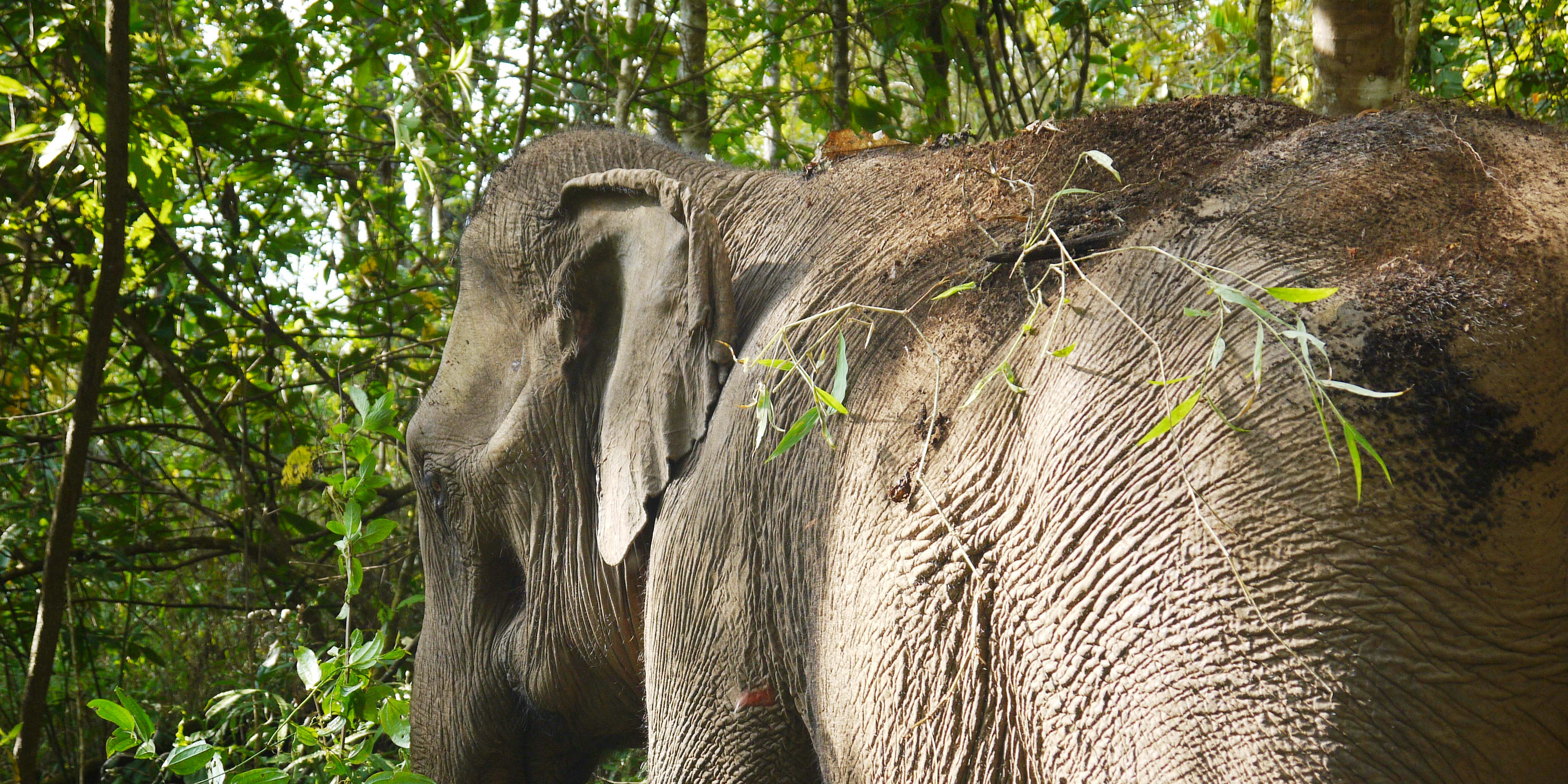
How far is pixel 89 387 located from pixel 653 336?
1376 mm

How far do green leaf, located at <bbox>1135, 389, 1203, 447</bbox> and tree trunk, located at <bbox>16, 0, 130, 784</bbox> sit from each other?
2.21 m

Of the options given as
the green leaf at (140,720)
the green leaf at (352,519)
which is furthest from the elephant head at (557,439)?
the green leaf at (140,720)

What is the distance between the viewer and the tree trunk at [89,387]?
8.04ft

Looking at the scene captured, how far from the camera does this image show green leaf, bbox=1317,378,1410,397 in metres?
1.03

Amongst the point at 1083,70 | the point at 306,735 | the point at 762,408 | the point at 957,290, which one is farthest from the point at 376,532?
the point at 1083,70

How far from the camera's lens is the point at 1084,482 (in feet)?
4.03

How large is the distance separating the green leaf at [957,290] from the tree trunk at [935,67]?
2.79 metres

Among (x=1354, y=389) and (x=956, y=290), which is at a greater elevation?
(x=956, y=290)

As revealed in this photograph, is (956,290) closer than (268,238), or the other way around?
(956,290)

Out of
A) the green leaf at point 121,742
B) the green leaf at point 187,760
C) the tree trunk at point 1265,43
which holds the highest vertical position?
the tree trunk at point 1265,43

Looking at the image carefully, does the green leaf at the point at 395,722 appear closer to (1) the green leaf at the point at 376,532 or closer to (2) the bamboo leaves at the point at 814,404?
(1) the green leaf at the point at 376,532

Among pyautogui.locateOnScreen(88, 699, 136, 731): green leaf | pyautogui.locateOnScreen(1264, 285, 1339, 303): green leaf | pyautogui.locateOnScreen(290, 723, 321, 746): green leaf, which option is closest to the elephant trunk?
pyautogui.locateOnScreen(290, 723, 321, 746): green leaf

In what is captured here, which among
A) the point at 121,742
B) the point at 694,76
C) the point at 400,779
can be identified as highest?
the point at 694,76

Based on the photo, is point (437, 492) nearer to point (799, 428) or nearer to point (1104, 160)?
point (799, 428)
